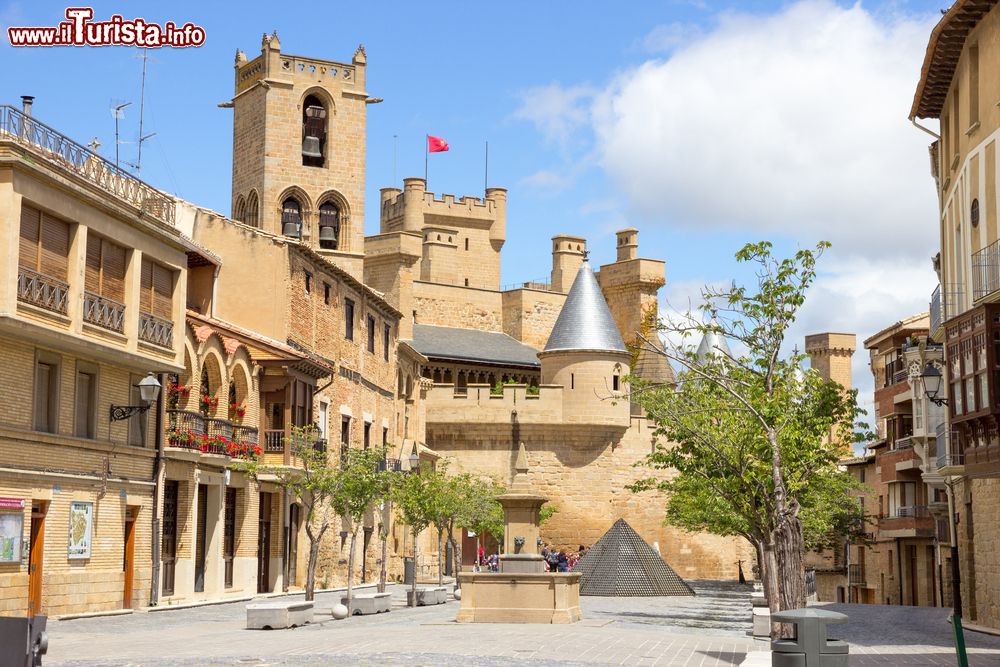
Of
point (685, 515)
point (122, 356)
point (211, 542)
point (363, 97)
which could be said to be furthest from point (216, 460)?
point (363, 97)

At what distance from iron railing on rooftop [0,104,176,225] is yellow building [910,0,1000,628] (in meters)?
16.2

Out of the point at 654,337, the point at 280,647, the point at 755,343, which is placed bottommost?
the point at 280,647

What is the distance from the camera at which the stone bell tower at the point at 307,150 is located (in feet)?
185

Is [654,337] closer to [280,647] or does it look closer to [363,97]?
[363,97]

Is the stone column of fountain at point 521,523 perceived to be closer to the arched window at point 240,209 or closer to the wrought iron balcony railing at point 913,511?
the wrought iron balcony railing at point 913,511

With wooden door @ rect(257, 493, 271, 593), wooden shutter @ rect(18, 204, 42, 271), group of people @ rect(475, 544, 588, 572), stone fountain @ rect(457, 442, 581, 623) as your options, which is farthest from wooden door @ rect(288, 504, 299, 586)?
wooden shutter @ rect(18, 204, 42, 271)

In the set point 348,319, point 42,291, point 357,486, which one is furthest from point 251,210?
point 42,291

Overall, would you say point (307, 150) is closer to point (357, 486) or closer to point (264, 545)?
point (264, 545)

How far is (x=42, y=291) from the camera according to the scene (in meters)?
25.2

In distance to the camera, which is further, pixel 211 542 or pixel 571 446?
pixel 571 446

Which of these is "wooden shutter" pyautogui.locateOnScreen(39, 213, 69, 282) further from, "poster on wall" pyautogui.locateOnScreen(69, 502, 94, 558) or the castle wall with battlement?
the castle wall with battlement

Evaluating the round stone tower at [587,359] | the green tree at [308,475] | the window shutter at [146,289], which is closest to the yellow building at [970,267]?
the green tree at [308,475]

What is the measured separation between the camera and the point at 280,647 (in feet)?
64.8

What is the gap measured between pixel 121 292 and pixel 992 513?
17877 millimetres
